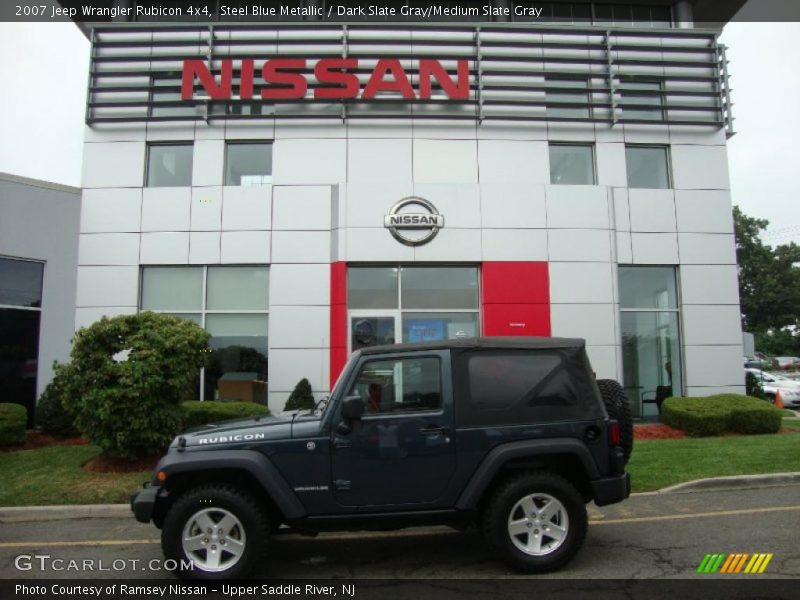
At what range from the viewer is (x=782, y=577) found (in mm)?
4715

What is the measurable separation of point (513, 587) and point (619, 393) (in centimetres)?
200

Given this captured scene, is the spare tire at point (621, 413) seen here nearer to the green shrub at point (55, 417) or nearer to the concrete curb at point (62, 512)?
the concrete curb at point (62, 512)

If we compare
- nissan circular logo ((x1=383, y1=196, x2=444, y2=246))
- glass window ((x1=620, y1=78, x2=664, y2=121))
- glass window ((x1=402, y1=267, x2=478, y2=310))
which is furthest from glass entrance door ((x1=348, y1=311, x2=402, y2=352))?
glass window ((x1=620, y1=78, x2=664, y2=121))

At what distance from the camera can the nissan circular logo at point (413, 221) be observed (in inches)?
513

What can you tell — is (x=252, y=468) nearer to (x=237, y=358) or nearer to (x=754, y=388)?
(x=237, y=358)

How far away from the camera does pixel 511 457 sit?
492cm

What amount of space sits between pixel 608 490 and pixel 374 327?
834cm

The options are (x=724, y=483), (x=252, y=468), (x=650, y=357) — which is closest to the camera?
(x=252, y=468)

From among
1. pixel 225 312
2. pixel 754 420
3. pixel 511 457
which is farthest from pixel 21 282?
pixel 754 420

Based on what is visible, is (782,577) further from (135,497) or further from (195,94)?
(195,94)

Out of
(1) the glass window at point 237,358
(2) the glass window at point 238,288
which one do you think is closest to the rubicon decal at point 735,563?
(1) the glass window at point 237,358

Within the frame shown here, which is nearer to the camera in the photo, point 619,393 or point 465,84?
point 619,393

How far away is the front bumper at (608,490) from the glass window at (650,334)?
9098 mm

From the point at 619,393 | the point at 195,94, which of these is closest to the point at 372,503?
the point at 619,393
